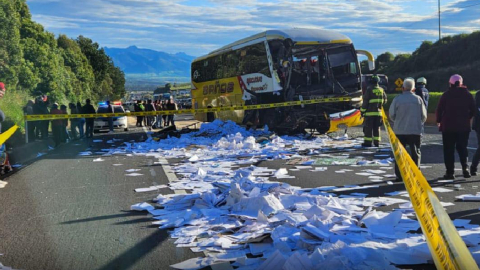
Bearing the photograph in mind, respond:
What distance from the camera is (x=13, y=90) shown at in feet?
89.5

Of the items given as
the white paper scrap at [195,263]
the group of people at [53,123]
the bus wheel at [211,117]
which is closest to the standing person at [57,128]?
the group of people at [53,123]

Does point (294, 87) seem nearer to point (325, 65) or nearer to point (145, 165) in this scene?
point (325, 65)

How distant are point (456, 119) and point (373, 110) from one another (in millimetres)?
5095

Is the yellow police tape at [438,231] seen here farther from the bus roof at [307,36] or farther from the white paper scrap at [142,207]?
the bus roof at [307,36]

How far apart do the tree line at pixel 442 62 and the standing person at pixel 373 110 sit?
31923mm

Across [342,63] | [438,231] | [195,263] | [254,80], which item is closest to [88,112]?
[254,80]

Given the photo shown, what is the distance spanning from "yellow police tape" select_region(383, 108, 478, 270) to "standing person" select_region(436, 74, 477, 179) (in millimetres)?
4730

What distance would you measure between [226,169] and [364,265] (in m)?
6.54

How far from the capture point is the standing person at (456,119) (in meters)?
8.88

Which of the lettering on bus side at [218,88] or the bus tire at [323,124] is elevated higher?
the lettering on bus side at [218,88]

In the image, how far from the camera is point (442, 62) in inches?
1918

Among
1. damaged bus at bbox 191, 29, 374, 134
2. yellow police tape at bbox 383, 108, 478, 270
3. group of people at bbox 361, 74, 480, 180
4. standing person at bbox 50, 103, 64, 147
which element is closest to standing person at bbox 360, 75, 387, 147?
damaged bus at bbox 191, 29, 374, 134

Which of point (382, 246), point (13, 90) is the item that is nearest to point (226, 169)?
point (382, 246)

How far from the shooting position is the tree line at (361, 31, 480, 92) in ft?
145
